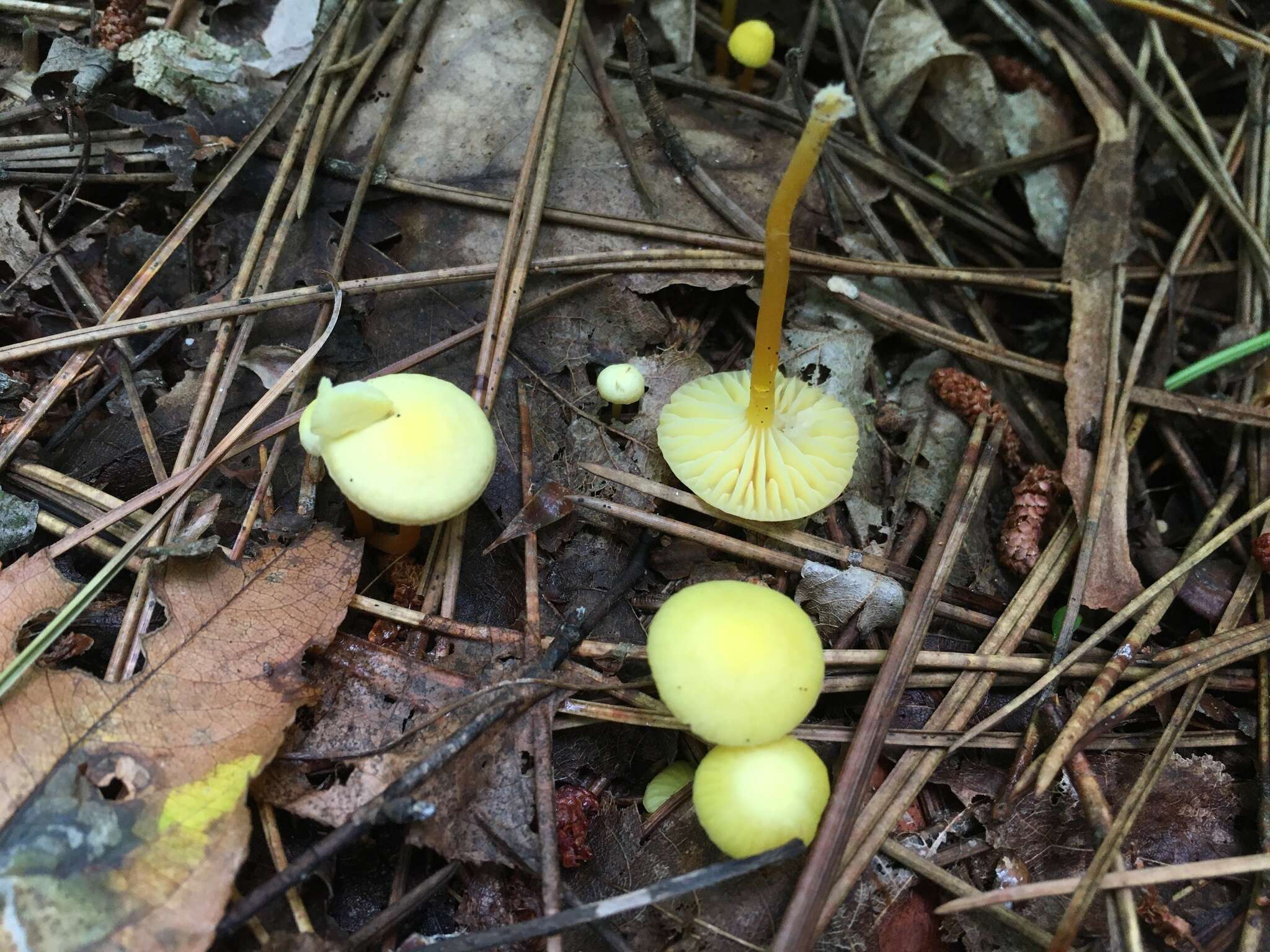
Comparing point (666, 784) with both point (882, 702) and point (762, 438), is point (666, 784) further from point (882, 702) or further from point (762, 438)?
point (762, 438)

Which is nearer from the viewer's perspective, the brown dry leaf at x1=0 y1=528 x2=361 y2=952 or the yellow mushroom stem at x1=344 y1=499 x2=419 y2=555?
the brown dry leaf at x1=0 y1=528 x2=361 y2=952

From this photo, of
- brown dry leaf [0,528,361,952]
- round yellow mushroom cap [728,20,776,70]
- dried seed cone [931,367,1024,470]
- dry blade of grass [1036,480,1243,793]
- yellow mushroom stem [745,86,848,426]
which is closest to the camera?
brown dry leaf [0,528,361,952]

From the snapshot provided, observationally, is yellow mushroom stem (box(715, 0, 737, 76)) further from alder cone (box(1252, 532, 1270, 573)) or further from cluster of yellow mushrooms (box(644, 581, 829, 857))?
alder cone (box(1252, 532, 1270, 573))

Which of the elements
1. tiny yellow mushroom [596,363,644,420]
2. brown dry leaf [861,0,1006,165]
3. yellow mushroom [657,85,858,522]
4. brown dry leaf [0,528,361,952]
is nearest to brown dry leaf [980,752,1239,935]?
yellow mushroom [657,85,858,522]

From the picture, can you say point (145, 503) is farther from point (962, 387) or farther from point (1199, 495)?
point (1199, 495)

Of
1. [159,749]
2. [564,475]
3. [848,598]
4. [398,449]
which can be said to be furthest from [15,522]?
[848,598]
